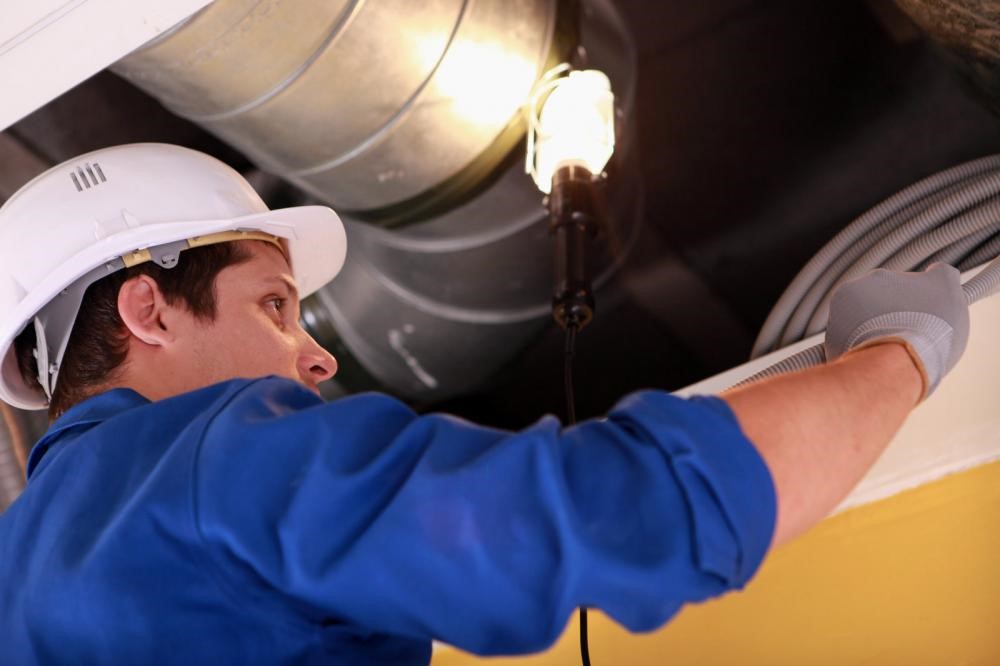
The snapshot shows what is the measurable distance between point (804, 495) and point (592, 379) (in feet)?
4.43

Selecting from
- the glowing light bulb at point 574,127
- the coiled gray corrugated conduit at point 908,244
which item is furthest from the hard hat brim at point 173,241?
the coiled gray corrugated conduit at point 908,244

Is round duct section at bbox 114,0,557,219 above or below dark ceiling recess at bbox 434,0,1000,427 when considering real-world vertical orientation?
below

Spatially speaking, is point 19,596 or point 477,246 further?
point 477,246

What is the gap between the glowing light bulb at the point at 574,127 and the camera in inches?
54.5

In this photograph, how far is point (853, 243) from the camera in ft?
4.47

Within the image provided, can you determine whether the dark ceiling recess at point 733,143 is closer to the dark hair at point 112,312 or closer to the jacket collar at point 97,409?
the dark hair at point 112,312

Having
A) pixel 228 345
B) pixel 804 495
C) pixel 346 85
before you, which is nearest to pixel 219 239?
pixel 228 345

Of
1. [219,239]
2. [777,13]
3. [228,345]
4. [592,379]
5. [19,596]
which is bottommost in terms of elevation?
[19,596]

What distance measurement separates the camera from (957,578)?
1.16m

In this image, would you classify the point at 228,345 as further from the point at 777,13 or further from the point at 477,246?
the point at 777,13

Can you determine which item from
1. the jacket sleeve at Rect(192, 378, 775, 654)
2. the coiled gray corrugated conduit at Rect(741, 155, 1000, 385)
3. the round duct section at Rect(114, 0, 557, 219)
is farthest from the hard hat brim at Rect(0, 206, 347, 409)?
the coiled gray corrugated conduit at Rect(741, 155, 1000, 385)

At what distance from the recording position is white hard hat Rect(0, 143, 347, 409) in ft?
3.64

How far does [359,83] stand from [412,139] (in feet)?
0.41

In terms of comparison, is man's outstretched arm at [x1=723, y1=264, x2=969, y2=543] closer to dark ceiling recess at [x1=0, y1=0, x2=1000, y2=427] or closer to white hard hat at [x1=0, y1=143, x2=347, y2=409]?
white hard hat at [x1=0, y1=143, x2=347, y2=409]
